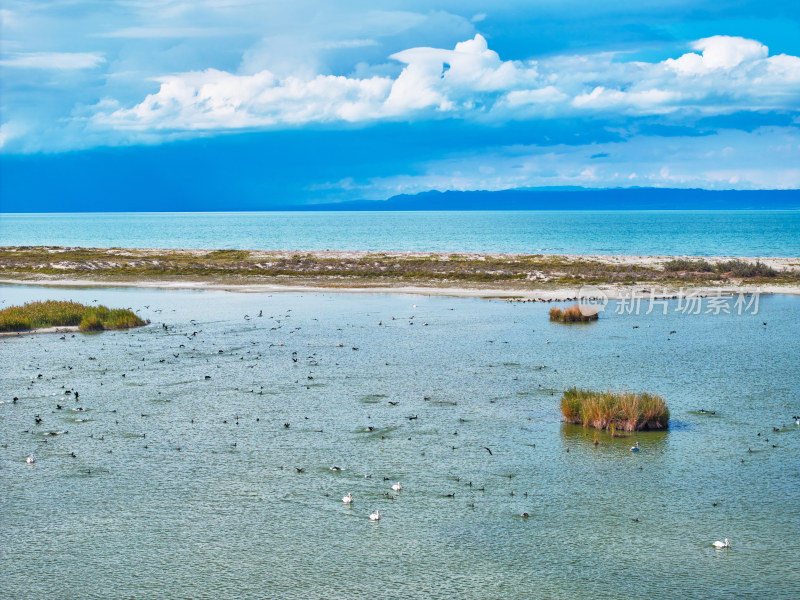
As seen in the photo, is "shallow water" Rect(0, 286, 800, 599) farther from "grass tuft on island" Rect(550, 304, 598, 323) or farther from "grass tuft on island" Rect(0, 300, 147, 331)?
"grass tuft on island" Rect(550, 304, 598, 323)

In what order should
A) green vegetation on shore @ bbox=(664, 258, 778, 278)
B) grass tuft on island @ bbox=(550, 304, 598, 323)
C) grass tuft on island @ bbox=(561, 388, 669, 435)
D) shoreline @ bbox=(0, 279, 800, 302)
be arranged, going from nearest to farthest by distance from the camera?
grass tuft on island @ bbox=(561, 388, 669, 435) < grass tuft on island @ bbox=(550, 304, 598, 323) < shoreline @ bbox=(0, 279, 800, 302) < green vegetation on shore @ bbox=(664, 258, 778, 278)

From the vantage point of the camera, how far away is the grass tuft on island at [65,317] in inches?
1790

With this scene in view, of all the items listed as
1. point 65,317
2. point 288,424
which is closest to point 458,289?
point 65,317

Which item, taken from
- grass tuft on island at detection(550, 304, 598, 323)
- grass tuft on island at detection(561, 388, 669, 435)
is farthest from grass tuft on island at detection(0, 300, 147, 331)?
grass tuft on island at detection(561, 388, 669, 435)

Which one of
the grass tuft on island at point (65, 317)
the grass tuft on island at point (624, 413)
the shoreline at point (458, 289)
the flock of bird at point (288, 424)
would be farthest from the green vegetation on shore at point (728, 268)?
the grass tuft on island at point (624, 413)

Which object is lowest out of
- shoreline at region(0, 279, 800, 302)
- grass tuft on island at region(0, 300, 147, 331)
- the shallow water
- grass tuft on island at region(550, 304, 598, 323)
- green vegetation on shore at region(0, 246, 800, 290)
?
the shallow water

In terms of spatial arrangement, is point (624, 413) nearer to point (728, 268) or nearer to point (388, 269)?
point (728, 268)

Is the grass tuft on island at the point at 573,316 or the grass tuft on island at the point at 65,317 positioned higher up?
the grass tuft on island at the point at 573,316

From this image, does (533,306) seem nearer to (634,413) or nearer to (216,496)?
(634,413)

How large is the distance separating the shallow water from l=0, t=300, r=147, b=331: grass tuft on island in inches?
269

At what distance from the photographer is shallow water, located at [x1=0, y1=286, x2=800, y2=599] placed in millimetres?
15602

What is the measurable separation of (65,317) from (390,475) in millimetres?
32888

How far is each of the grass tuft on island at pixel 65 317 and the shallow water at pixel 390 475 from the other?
22.4ft

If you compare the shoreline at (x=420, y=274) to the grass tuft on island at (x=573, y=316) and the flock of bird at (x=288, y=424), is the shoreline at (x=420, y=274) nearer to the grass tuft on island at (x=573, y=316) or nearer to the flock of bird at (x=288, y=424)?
the grass tuft on island at (x=573, y=316)
